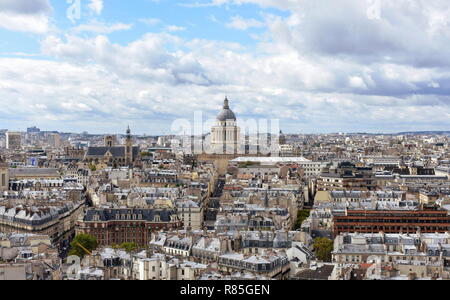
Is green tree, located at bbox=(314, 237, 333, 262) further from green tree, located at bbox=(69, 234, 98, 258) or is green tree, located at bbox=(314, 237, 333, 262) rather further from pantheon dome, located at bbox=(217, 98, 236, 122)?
pantheon dome, located at bbox=(217, 98, 236, 122)

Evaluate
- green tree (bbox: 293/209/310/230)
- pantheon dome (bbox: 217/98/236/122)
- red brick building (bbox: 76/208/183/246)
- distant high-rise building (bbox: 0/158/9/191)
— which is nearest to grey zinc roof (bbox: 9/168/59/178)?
distant high-rise building (bbox: 0/158/9/191)

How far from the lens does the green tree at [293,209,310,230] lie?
163 ft

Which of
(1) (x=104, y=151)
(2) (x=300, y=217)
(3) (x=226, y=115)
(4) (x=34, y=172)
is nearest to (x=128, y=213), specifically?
(2) (x=300, y=217)

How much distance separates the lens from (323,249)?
1419 inches

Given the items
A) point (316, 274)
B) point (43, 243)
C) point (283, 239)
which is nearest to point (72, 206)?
point (43, 243)

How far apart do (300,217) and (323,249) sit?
17.2 meters

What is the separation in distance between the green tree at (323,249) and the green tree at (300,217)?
11.4 meters

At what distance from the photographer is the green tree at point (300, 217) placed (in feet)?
163

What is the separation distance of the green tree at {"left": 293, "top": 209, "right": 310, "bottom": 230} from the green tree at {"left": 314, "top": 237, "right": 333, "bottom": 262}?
11389 millimetres

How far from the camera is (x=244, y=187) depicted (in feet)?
215

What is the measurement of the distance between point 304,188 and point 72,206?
24.9 metres

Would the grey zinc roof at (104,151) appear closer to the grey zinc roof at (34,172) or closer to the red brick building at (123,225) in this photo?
the grey zinc roof at (34,172)

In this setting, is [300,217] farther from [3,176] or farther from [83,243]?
[3,176]

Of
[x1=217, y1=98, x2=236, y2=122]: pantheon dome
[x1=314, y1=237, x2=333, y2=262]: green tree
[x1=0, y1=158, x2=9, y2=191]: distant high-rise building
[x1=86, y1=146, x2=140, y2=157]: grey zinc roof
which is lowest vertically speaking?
[x1=314, y1=237, x2=333, y2=262]: green tree
